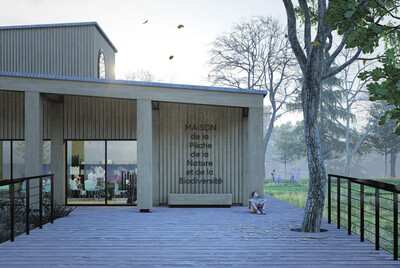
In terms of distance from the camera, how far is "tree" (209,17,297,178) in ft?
98.3

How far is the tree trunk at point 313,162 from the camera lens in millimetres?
9055

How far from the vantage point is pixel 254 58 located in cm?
3038

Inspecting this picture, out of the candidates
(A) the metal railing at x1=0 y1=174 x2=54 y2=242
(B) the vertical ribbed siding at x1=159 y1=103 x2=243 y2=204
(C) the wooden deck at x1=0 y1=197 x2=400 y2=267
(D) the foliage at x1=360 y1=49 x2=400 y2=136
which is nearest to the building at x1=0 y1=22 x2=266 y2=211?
(B) the vertical ribbed siding at x1=159 y1=103 x2=243 y2=204

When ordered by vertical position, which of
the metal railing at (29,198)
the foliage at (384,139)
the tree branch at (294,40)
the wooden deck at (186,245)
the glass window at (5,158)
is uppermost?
the tree branch at (294,40)

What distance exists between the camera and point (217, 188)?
14.6 meters

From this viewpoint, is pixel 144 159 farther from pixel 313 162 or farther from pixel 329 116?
pixel 329 116

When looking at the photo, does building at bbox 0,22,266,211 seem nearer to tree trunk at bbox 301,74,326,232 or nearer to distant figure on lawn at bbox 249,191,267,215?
distant figure on lawn at bbox 249,191,267,215

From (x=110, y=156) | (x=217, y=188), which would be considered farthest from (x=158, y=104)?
(x=217, y=188)

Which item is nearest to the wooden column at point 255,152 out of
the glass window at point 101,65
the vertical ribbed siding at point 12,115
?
the glass window at point 101,65

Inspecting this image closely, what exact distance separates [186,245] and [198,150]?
22.9 feet

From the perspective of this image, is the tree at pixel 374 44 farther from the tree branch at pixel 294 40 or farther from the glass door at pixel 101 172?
the glass door at pixel 101 172

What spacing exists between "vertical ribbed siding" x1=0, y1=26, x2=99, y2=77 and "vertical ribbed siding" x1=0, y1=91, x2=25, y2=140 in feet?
6.25

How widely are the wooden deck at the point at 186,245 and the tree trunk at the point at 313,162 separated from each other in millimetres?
384

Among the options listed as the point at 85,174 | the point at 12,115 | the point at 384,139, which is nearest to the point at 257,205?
the point at 85,174
